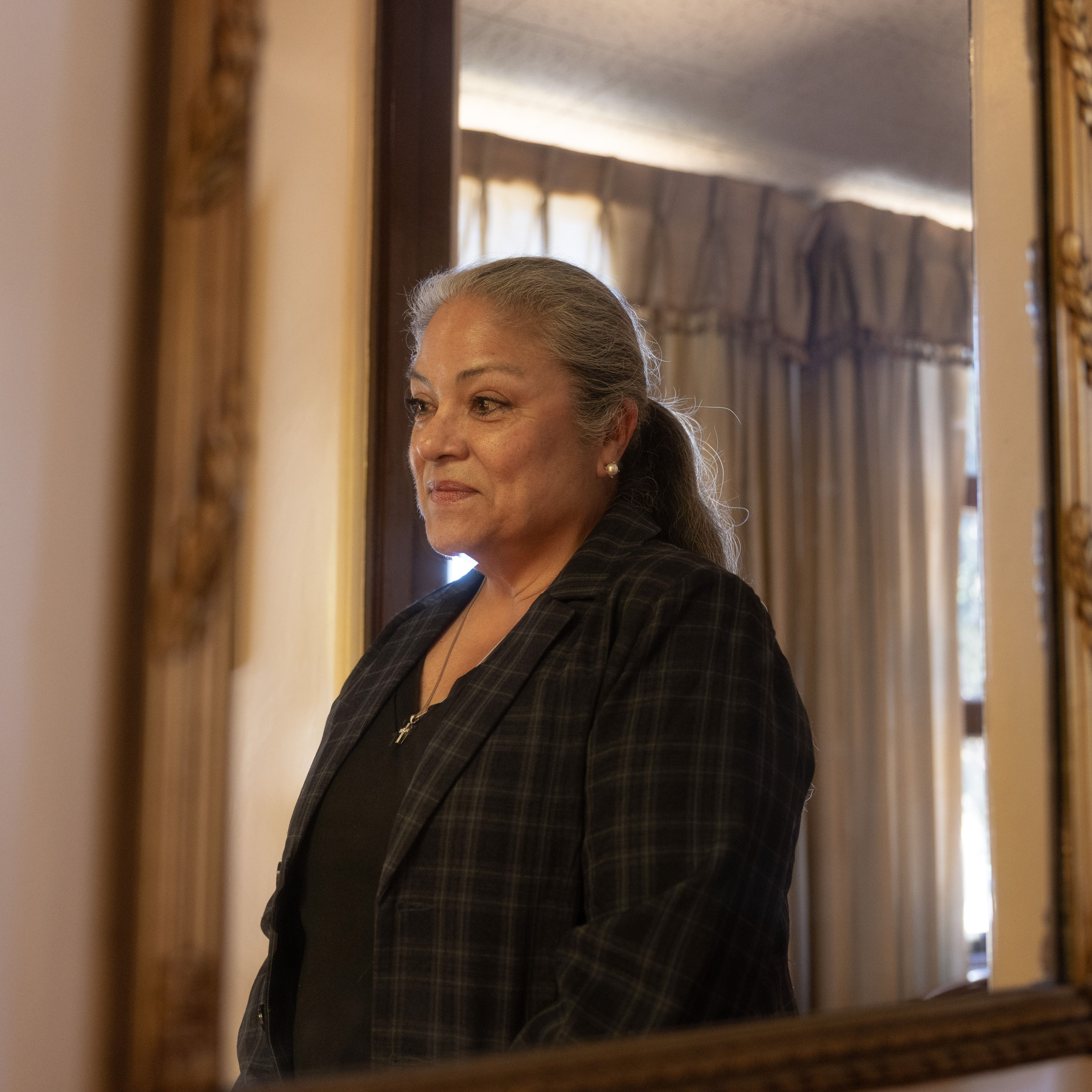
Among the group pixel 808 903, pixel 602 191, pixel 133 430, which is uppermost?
pixel 602 191

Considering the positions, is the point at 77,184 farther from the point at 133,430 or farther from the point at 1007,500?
the point at 1007,500

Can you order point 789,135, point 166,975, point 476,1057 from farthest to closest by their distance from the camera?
point 789,135, point 476,1057, point 166,975

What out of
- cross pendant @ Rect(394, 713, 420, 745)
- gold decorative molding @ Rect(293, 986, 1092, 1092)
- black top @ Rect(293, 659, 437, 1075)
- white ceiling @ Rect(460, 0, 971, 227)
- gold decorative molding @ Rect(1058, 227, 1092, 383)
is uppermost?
white ceiling @ Rect(460, 0, 971, 227)

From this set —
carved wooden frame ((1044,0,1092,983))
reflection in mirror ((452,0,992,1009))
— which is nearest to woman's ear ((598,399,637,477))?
reflection in mirror ((452,0,992,1009))

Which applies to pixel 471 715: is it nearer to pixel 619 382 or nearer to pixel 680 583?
pixel 680 583

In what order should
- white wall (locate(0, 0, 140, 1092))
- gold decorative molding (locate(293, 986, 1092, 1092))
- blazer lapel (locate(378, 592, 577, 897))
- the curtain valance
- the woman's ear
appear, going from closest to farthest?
white wall (locate(0, 0, 140, 1092)) → gold decorative molding (locate(293, 986, 1092, 1092)) → blazer lapel (locate(378, 592, 577, 897)) → the curtain valance → the woman's ear

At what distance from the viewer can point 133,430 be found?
0.41 metres

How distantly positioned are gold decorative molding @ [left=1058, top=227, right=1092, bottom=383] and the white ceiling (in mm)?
82

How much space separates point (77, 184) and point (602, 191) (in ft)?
1.53

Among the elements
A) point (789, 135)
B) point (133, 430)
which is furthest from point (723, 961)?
point (789, 135)

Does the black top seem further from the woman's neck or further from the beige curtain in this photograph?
the beige curtain

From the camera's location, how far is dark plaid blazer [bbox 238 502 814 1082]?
565 millimetres

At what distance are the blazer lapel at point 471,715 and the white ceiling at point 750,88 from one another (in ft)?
1.08

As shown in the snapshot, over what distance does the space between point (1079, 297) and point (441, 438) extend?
1.52 ft
